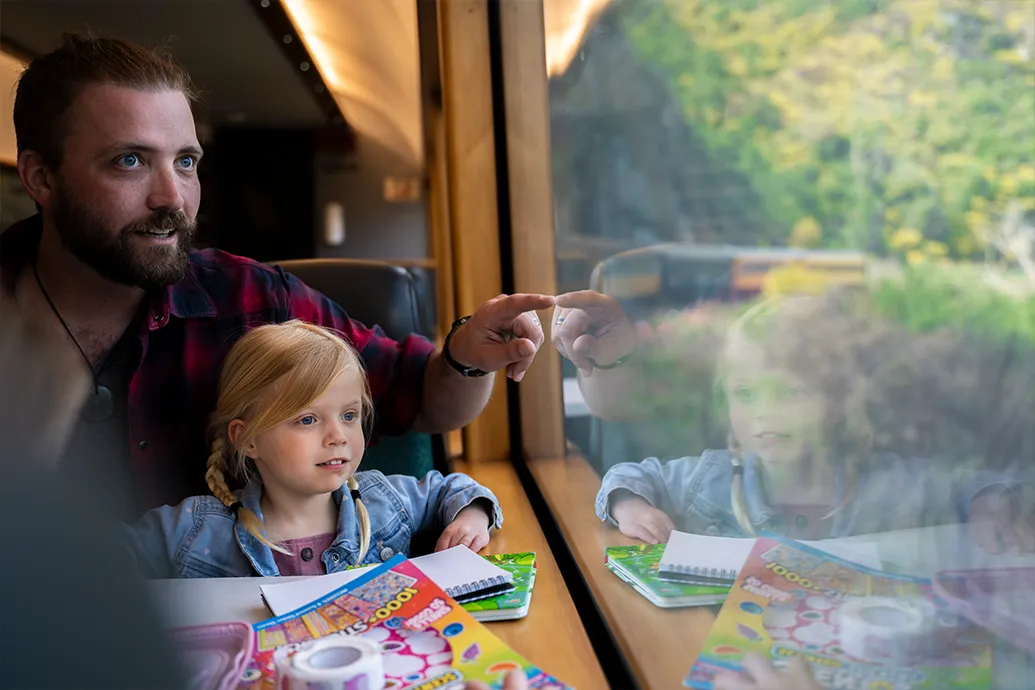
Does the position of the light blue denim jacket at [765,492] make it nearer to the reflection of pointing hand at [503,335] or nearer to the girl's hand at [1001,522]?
the girl's hand at [1001,522]

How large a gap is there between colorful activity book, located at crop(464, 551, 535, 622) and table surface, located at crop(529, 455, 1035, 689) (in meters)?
0.08

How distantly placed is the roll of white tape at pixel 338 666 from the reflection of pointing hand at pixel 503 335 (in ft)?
1.65

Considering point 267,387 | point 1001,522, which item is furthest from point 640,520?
point 1001,522

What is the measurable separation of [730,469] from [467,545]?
50 centimetres

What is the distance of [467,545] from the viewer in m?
1.14

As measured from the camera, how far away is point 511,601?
3.21 ft

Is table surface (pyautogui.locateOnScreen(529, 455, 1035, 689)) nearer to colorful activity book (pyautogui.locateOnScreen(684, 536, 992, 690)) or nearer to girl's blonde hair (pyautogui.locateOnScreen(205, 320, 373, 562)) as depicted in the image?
colorful activity book (pyautogui.locateOnScreen(684, 536, 992, 690))

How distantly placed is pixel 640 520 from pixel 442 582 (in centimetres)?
23

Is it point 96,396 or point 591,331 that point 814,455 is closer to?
point 591,331

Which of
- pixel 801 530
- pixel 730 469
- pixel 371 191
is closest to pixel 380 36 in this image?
A: pixel 730 469

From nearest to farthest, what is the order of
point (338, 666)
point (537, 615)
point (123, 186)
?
point (338, 666) < point (537, 615) < point (123, 186)

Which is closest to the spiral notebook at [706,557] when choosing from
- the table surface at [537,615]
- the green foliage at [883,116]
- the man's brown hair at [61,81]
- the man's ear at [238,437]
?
the table surface at [537,615]

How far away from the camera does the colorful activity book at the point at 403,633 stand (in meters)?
0.78

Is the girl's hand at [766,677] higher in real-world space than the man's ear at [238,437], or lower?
lower
